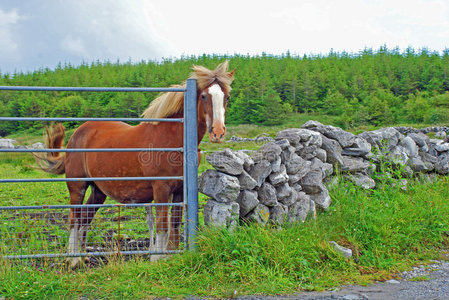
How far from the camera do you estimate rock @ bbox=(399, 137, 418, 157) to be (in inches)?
279

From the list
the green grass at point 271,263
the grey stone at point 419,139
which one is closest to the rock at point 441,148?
the grey stone at point 419,139

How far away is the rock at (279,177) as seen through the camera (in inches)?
190

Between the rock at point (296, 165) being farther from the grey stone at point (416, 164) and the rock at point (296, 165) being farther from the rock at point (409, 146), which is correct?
the rock at point (409, 146)

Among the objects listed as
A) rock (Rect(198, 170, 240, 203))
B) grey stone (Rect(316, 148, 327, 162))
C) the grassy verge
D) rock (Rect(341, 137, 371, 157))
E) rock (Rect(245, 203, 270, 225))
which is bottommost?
the grassy verge

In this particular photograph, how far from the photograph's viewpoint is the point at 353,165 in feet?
20.0

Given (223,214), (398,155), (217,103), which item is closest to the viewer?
(217,103)

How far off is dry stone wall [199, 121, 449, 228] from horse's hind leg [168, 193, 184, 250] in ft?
1.09

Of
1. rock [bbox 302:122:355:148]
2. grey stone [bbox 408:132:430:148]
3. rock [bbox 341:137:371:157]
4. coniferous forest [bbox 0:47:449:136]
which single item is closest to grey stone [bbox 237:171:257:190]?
rock [bbox 302:122:355:148]

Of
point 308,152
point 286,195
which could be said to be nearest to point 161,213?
point 286,195

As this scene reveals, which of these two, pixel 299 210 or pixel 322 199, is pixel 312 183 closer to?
pixel 322 199

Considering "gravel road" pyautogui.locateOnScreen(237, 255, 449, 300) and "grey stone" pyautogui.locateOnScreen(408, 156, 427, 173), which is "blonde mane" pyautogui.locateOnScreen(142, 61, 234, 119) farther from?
"grey stone" pyautogui.locateOnScreen(408, 156, 427, 173)

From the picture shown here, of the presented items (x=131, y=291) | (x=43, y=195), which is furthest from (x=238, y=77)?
(x=131, y=291)

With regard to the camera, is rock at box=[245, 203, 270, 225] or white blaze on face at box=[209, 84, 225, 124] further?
rock at box=[245, 203, 270, 225]

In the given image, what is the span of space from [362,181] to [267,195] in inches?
86.4
